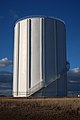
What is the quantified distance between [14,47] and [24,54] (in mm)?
4592

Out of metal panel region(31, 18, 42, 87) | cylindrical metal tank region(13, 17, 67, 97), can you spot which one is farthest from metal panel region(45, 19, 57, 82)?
metal panel region(31, 18, 42, 87)

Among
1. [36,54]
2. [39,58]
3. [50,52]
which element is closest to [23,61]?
[36,54]

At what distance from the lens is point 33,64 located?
4591 cm

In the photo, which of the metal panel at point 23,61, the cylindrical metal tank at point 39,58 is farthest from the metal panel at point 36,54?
the metal panel at point 23,61

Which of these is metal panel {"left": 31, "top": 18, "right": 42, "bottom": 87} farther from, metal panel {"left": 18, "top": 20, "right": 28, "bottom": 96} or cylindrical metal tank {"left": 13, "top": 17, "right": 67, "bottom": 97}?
metal panel {"left": 18, "top": 20, "right": 28, "bottom": 96}

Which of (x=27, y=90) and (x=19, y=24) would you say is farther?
(x=19, y=24)

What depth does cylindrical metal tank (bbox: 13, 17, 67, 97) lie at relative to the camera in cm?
4591

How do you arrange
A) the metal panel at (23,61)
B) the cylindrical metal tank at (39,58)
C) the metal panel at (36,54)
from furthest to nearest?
the metal panel at (23,61)
the cylindrical metal tank at (39,58)
the metal panel at (36,54)

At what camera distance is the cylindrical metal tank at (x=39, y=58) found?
45.9 m

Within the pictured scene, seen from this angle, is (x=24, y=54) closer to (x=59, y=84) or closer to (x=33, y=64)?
(x=33, y=64)

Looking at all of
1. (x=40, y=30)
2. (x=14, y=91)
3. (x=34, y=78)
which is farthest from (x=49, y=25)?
(x=14, y=91)

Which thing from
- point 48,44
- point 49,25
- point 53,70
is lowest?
point 53,70

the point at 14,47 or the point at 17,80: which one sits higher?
the point at 14,47

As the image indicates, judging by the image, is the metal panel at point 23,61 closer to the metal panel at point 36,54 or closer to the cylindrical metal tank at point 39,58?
the cylindrical metal tank at point 39,58
